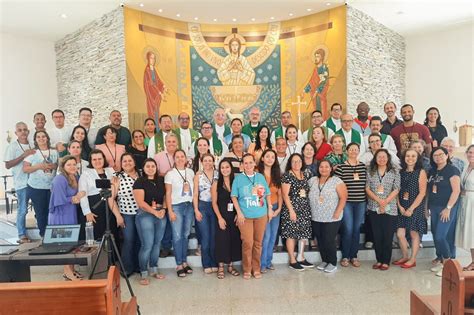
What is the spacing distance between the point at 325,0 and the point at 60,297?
8.12 metres

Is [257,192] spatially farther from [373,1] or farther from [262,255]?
[373,1]

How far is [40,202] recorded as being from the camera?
14.3 ft

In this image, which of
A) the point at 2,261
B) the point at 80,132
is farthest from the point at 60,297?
the point at 80,132

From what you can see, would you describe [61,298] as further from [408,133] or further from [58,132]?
[408,133]

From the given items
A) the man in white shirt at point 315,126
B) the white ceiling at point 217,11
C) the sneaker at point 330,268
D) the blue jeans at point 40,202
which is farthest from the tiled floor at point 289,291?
the white ceiling at point 217,11

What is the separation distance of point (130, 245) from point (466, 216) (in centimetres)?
385

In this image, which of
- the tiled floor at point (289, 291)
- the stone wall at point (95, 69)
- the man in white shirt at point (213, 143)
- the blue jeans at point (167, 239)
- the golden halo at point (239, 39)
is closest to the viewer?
the tiled floor at point (289, 291)

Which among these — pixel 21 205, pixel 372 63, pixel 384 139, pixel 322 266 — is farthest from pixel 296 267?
pixel 372 63

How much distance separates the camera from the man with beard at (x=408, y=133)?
4844 millimetres

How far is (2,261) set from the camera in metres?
2.88

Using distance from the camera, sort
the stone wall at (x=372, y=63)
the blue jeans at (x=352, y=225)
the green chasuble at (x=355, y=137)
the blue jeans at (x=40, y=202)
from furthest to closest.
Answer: the stone wall at (x=372, y=63)
the green chasuble at (x=355, y=137)
the blue jeans at (x=40, y=202)
the blue jeans at (x=352, y=225)

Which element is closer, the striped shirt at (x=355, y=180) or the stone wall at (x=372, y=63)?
the striped shirt at (x=355, y=180)

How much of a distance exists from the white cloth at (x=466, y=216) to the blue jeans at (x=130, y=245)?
3751mm

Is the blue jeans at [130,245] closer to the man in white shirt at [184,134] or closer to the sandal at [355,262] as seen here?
the man in white shirt at [184,134]
